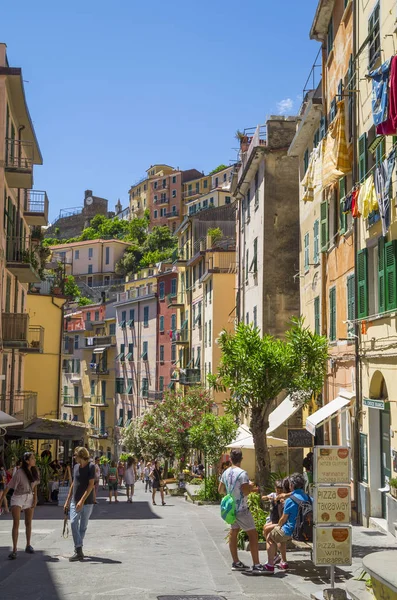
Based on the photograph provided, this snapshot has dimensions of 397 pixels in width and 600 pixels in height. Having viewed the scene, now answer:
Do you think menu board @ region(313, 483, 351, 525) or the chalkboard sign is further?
the chalkboard sign

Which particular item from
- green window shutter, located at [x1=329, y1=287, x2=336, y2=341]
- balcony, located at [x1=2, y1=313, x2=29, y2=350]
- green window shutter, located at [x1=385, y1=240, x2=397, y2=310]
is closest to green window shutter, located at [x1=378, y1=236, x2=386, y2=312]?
green window shutter, located at [x1=385, y1=240, x2=397, y2=310]

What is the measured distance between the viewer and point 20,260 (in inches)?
1222

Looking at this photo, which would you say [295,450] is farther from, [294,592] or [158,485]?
[294,592]

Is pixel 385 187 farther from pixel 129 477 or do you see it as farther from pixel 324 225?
pixel 129 477

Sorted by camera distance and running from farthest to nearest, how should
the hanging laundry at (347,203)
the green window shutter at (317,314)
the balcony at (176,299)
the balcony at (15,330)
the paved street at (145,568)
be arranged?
the balcony at (176,299)
the balcony at (15,330)
the green window shutter at (317,314)
the hanging laundry at (347,203)
the paved street at (145,568)

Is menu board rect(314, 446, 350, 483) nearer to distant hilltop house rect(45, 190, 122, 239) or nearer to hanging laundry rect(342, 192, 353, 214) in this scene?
hanging laundry rect(342, 192, 353, 214)

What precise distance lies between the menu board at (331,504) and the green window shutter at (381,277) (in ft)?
23.1

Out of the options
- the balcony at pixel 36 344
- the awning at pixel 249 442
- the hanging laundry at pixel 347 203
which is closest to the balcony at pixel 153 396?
the balcony at pixel 36 344

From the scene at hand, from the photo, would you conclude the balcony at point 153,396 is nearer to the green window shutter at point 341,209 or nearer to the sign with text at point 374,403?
the green window shutter at point 341,209

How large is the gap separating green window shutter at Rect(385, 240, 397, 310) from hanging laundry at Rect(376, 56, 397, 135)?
2.54 meters

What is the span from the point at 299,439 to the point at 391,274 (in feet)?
25.8

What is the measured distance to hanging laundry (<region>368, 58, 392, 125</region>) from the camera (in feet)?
47.5

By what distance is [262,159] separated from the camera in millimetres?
35219

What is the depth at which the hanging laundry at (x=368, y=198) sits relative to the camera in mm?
16683
